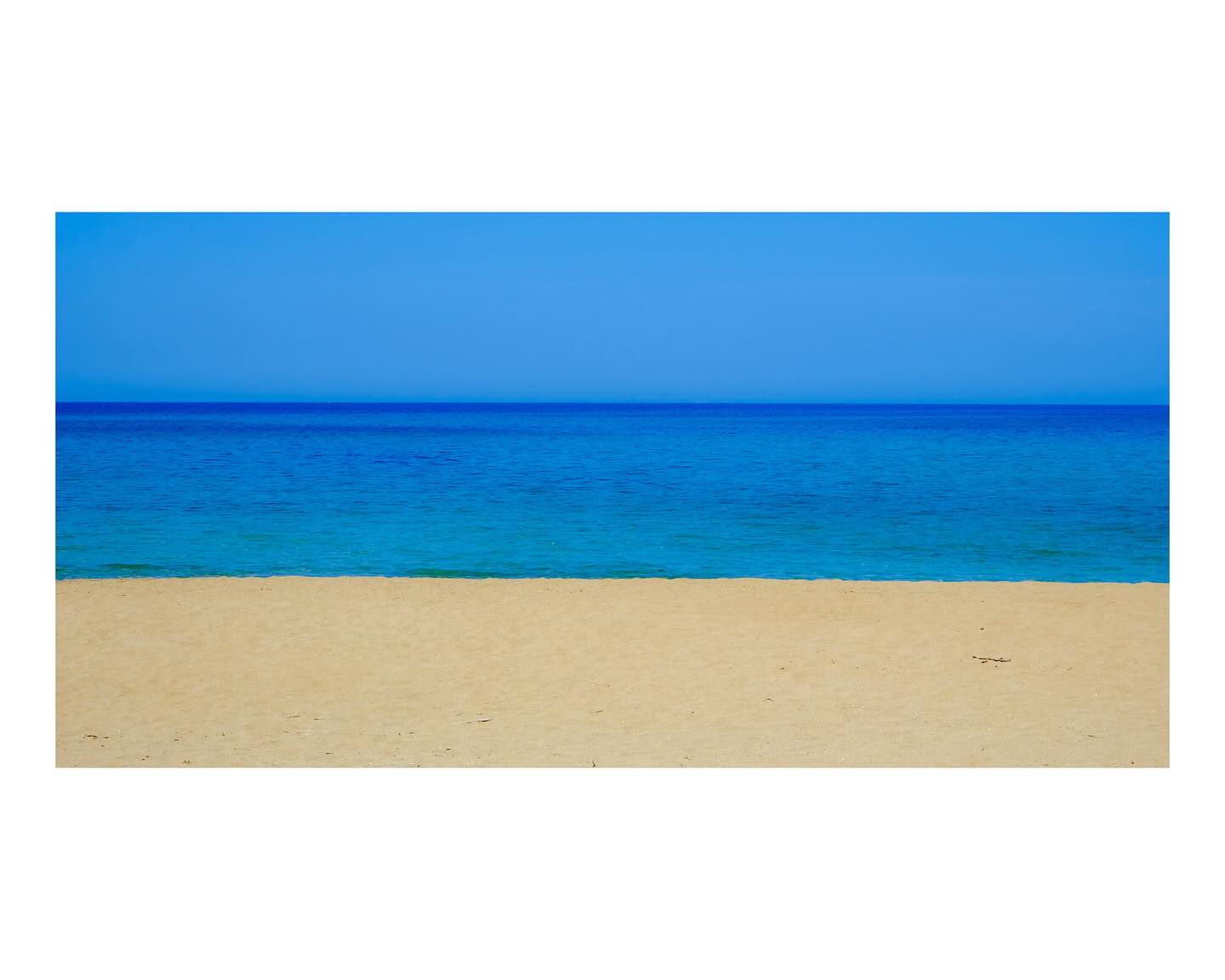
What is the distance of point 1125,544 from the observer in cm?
1234

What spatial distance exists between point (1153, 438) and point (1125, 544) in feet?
67.7

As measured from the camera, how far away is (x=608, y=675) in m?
6.42

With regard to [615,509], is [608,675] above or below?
below

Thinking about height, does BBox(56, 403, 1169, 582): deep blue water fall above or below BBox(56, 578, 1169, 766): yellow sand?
above

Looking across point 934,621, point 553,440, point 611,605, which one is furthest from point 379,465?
point 934,621

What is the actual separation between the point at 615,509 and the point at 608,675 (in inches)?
360

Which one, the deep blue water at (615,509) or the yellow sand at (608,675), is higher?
the deep blue water at (615,509)

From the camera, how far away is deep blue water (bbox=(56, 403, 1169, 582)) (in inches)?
445

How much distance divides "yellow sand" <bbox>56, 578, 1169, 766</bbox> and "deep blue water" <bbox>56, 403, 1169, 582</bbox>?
1733mm

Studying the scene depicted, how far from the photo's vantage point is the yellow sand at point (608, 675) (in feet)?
16.7

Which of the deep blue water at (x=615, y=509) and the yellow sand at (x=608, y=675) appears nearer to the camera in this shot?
the yellow sand at (x=608, y=675)

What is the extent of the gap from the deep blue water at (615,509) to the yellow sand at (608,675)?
1733 millimetres

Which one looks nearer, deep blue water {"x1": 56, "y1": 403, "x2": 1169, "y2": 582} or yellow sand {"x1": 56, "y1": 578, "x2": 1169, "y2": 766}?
yellow sand {"x1": 56, "y1": 578, "x2": 1169, "y2": 766}

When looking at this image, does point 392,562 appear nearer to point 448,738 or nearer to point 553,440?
point 448,738
